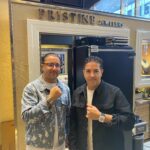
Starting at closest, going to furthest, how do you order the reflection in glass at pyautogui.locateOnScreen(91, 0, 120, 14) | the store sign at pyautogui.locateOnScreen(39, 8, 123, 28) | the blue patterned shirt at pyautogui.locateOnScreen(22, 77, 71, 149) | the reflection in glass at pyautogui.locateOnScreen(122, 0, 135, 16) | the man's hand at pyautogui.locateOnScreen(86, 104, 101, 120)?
the man's hand at pyautogui.locateOnScreen(86, 104, 101, 120)
the blue patterned shirt at pyautogui.locateOnScreen(22, 77, 71, 149)
the store sign at pyautogui.locateOnScreen(39, 8, 123, 28)
the reflection in glass at pyautogui.locateOnScreen(91, 0, 120, 14)
the reflection in glass at pyautogui.locateOnScreen(122, 0, 135, 16)

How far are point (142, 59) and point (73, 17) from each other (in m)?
1.54

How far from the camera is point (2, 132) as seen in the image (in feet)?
9.48

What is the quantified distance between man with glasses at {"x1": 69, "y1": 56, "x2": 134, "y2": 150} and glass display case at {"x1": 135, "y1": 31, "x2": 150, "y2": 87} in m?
2.01

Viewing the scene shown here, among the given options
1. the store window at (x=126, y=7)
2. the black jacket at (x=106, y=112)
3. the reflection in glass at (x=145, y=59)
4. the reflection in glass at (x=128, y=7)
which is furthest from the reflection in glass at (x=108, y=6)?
the black jacket at (x=106, y=112)

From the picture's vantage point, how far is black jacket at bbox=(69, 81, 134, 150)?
1527mm

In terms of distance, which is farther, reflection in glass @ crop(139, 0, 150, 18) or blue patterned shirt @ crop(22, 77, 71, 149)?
reflection in glass @ crop(139, 0, 150, 18)

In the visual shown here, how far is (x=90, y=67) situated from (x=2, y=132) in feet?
6.36

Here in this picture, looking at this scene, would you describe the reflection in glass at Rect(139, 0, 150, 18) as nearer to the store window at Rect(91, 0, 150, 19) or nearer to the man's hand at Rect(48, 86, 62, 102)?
the store window at Rect(91, 0, 150, 19)

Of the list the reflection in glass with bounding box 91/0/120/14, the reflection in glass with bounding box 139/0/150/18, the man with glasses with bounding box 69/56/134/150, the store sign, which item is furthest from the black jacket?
the reflection in glass with bounding box 139/0/150/18

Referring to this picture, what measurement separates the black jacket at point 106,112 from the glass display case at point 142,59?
2.01 m

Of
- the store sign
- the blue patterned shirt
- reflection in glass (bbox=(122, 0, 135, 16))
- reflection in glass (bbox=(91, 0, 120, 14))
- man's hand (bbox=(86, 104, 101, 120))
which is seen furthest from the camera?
reflection in glass (bbox=(122, 0, 135, 16))

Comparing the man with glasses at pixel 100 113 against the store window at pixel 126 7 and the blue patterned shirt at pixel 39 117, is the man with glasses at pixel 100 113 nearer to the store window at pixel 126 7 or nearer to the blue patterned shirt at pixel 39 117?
Result: the blue patterned shirt at pixel 39 117

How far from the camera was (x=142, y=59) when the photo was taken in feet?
11.7

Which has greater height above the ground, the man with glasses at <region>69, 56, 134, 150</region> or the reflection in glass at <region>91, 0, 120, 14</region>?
the reflection in glass at <region>91, 0, 120, 14</region>
